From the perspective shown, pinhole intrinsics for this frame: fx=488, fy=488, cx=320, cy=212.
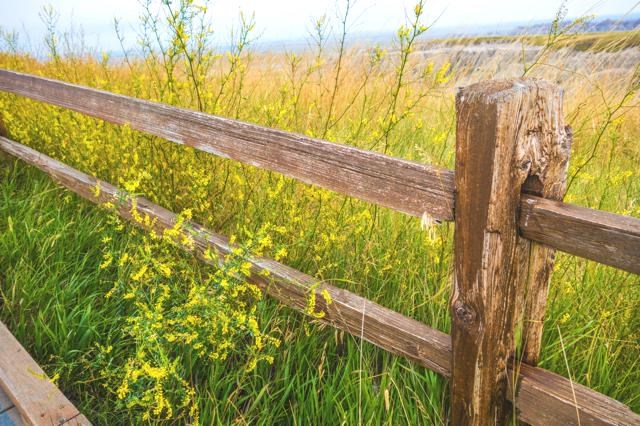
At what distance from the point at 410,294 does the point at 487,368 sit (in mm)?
885

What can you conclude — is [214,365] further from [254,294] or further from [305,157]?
[305,157]

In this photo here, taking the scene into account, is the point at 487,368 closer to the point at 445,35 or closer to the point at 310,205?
the point at 310,205

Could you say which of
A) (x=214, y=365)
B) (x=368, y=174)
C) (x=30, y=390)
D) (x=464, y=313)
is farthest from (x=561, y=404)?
(x=30, y=390)

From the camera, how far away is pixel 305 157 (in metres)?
1.94

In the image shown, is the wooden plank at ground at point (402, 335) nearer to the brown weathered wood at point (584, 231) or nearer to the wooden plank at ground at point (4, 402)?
the brown weathered wood at point (584, 231)

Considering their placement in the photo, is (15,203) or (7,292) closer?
(7,292)

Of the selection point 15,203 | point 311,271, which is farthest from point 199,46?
point 15,203

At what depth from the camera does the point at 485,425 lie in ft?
5.66

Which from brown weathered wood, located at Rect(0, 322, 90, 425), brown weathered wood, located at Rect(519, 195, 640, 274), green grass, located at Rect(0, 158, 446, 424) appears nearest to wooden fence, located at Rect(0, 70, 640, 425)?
brown weathered wood, located at Rect(519, 195, 640, 274)

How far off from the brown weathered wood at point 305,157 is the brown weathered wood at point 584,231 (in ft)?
0.85

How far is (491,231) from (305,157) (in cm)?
80

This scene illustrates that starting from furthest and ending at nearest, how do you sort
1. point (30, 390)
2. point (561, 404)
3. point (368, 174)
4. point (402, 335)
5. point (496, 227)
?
1. point (30, 390)
2. point (402, 335)
3. point (368, 174)
4. point (561, 404)
5. point (496, 227)

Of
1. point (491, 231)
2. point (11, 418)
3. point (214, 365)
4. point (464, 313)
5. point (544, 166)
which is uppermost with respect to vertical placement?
point (544, 166)

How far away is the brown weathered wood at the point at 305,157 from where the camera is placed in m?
1.63
